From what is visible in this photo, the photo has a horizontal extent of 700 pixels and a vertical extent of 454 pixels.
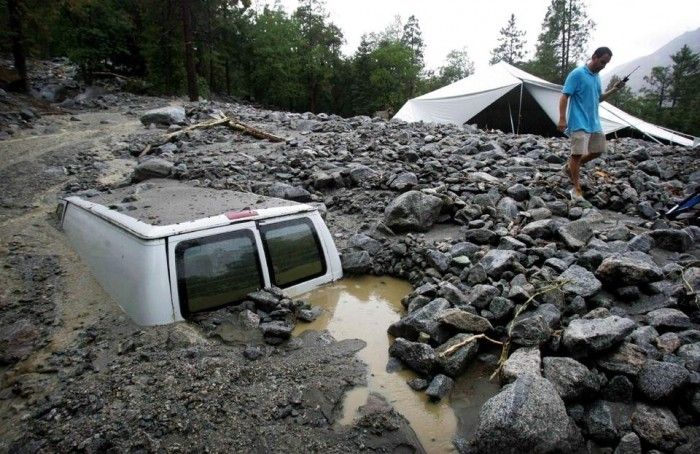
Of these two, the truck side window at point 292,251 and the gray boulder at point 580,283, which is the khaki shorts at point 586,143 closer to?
the gray boulder at point 580,283

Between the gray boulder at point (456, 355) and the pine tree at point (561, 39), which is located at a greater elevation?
the pine tree at point (561, 39)

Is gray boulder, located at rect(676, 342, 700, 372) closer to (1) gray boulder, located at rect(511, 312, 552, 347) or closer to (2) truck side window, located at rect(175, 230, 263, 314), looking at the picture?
(1) gray boulder, located at rect(511, 312, 552, 347)

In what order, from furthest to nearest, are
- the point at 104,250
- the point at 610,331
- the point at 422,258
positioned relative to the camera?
the point at 422,258 < the point at 104,250 < the point at 610,331

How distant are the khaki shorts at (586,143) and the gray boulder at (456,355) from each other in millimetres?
3930

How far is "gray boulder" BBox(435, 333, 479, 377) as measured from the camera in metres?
2.92

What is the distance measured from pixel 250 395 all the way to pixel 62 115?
1540 cm

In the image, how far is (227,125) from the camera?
11.9 m

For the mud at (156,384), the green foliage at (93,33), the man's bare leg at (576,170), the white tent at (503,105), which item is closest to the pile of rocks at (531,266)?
the man's bare leg at (576,170)

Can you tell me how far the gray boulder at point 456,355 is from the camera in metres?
2.92

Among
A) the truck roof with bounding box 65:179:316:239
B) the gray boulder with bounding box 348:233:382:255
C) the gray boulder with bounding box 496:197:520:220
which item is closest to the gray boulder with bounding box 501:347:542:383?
the truck roof with bounding box 65:179:316:239

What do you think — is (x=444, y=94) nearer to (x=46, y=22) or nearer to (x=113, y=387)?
(x=113, y=387)

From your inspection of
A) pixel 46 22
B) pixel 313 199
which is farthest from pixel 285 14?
pixel 313 199

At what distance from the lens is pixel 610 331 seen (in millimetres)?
2725

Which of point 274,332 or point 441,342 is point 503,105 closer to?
point 441,342
